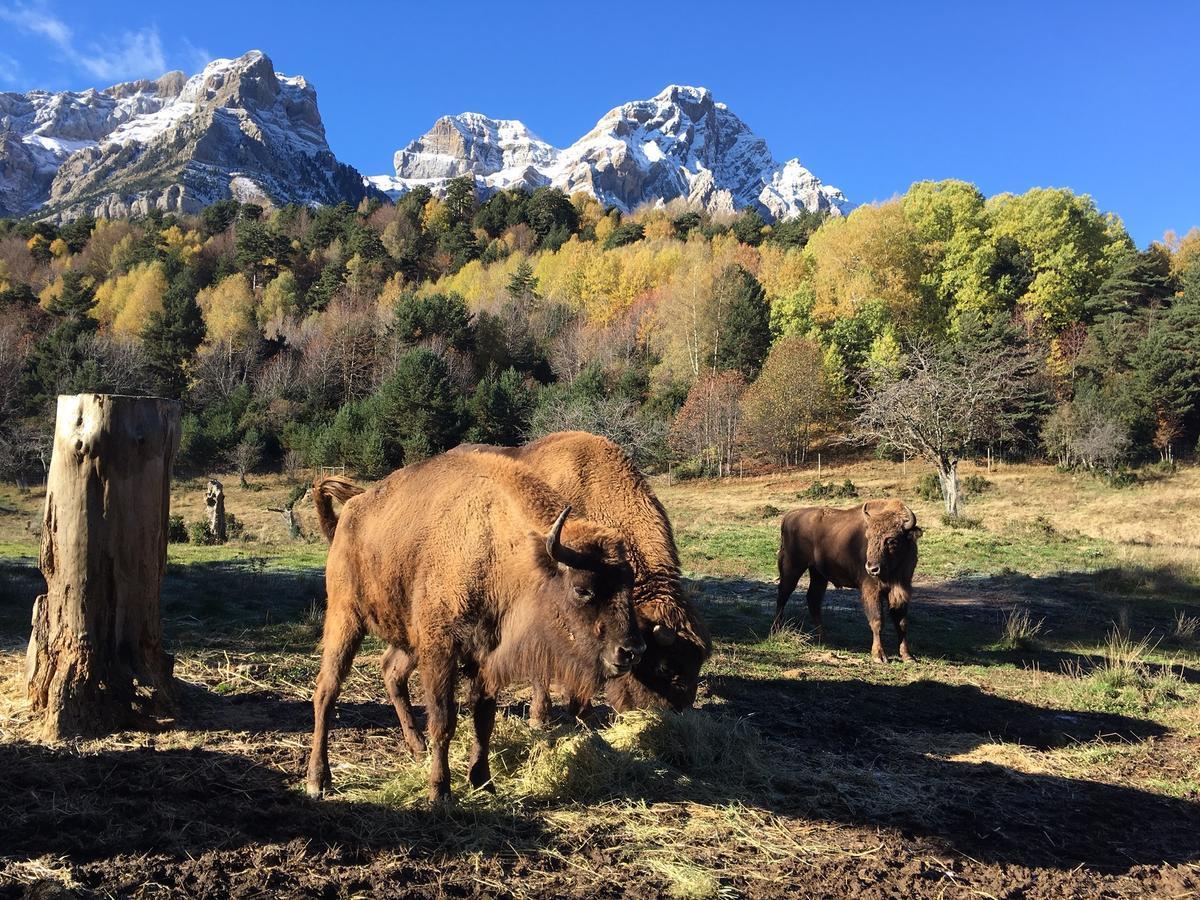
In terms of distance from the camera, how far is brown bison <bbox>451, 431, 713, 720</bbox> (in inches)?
179

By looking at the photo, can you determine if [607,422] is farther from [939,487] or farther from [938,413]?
[939,487]

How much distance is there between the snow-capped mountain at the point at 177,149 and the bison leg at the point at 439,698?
440ft

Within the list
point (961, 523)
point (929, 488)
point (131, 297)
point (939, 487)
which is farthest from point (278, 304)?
point (961, 523)

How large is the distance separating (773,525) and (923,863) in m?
23.6

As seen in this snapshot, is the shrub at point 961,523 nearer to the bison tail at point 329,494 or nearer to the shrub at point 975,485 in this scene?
the shrub at point 975,485

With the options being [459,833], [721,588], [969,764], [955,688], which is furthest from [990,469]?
[459,833]

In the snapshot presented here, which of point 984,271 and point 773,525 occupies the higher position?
point 984,271

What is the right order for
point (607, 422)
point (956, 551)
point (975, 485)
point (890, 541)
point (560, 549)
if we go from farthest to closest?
point (607, 422), point (975, 485), point (956, 551), point (890, 541), point (560, 549)

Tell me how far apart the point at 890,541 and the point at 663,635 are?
7205 mm

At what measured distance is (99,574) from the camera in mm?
5406

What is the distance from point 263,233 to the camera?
75.8 meters

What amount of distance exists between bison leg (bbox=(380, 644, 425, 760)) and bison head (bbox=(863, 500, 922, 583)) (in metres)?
7.06

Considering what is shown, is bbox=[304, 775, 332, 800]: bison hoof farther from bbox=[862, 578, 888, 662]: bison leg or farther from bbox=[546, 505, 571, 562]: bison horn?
bbox=[862, 578, 888, 662]: bison leg

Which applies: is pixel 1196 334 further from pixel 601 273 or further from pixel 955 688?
A: pixel 955 688
